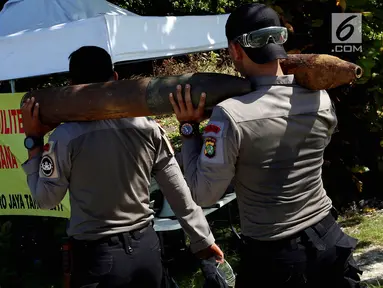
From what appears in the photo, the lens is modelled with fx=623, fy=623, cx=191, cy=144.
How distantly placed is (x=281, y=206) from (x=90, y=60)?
1.09 meters

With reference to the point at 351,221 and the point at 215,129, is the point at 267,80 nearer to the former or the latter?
the point at 215,129

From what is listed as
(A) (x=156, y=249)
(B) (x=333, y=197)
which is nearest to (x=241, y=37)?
(A) (x=156, y=249)

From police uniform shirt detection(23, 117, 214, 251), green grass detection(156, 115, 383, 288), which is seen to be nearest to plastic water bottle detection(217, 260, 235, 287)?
police uniform shirt detection(23, 117, 214, 251)

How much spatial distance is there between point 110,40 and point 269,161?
2814 mm

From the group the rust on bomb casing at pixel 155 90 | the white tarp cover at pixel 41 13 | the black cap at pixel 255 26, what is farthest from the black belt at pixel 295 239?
the white tarp cover at pixel 41 13

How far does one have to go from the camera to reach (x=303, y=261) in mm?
2361

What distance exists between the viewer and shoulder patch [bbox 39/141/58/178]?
2.74 metres

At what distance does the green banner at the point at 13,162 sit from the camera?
16.3ft

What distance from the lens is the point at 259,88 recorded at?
2.34 meters

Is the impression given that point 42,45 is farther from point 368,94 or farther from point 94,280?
point 368,94

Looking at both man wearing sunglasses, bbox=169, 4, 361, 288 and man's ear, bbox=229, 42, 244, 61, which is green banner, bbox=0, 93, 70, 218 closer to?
man wearing sunglasses, bbox=169, 4, 361, 288

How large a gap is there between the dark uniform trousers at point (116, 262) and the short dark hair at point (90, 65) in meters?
0.72

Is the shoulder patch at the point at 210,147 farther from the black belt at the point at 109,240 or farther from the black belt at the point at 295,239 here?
the black belt at the point at 109,240

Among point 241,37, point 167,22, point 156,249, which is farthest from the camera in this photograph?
point 167,22
